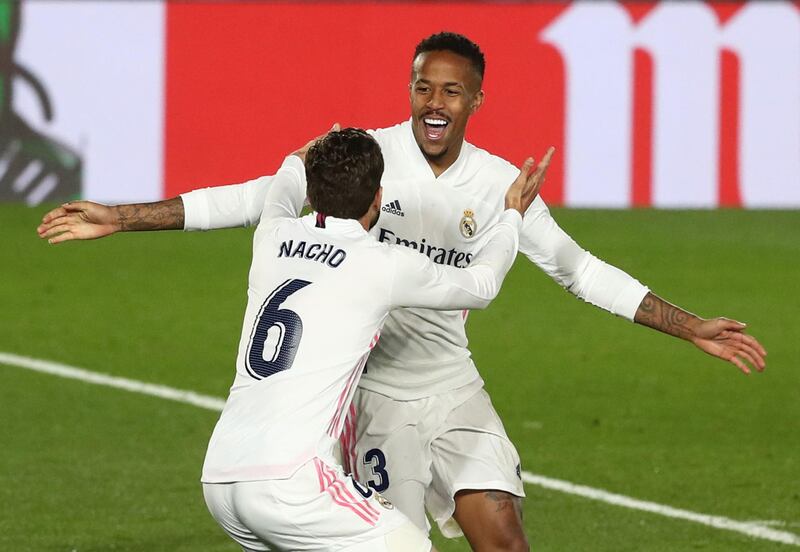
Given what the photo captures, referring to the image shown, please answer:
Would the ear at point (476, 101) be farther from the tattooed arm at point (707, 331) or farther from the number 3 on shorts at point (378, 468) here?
the number 3 on shorts at point (378, 468)

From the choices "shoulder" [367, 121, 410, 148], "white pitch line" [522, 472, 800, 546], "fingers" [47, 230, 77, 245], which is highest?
"shoulder" [367, 121, 410, 148]

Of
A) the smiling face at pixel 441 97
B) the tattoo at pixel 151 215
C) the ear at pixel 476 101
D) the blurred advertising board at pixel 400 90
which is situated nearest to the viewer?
the tattoo at pixel 151 215

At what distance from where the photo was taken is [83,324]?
42.2ft

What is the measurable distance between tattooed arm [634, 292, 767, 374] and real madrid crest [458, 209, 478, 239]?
0.65 metres

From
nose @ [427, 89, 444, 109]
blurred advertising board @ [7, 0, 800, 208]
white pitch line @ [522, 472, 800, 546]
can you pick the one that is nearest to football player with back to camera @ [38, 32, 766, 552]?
nose @ [427, 89, 444, 109]

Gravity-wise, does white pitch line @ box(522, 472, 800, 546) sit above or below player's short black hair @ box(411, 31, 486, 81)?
below

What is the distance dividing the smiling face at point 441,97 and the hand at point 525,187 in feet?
1.25

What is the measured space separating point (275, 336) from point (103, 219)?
3.75 feet

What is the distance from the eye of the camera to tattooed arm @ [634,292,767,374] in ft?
20.1

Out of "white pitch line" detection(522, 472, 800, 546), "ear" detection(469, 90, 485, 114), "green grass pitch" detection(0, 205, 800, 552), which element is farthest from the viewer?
"green grass pitch" detection(0, 205, 800, 552)

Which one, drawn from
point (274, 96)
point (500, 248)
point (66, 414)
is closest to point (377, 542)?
point (500, 248)

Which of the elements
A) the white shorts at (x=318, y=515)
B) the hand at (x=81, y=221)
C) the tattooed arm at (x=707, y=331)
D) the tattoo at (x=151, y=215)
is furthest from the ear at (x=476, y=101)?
the white shorts at (x=318, y=515)

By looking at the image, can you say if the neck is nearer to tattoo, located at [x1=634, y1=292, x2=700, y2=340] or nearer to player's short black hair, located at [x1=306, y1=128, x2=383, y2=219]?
tattoo, located at [x1=634, y1=292, x2=700, y2=340]

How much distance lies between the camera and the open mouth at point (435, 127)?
20.4 feet
